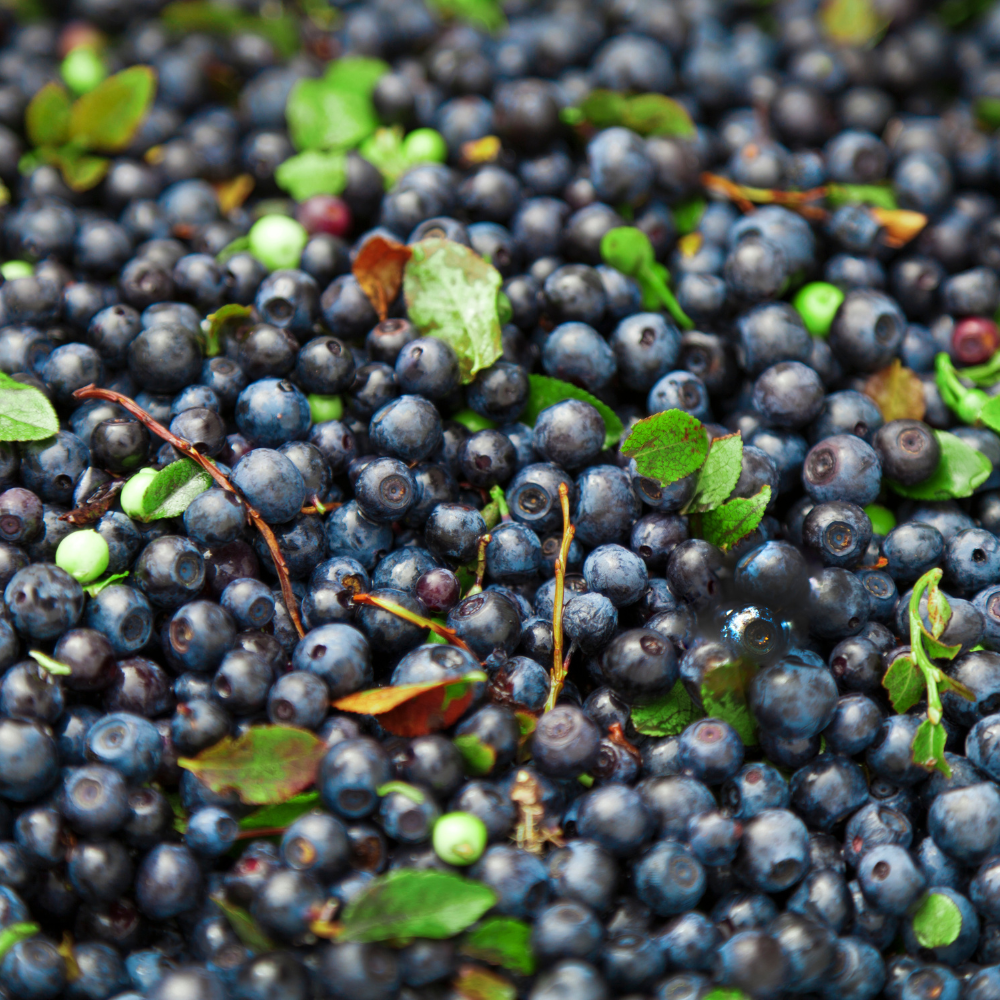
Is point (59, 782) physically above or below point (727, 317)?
below

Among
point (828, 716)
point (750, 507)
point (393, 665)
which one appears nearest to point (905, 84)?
point (750, 507)

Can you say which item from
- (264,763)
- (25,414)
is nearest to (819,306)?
(264,763)

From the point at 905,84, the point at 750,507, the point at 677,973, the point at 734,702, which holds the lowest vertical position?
the point at 677,973

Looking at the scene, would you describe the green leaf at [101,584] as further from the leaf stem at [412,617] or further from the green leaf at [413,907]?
the green leaf at [413,907]

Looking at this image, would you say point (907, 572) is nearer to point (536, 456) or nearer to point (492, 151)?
point (536, 456)

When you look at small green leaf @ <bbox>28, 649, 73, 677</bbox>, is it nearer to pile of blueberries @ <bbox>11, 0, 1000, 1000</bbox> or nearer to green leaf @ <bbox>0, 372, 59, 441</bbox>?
pile of blueberries @ <bbox>11, 0, 1000, 1000</bbox>

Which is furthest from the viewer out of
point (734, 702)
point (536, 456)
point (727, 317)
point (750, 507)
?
point (727, 317)

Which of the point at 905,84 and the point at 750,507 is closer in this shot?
the point at 750,507

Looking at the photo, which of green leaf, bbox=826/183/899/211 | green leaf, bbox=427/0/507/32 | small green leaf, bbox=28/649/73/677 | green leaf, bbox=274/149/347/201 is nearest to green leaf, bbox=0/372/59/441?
small green leaf, bbox=28/649/73/677

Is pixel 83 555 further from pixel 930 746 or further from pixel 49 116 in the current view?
pixel 930 746
